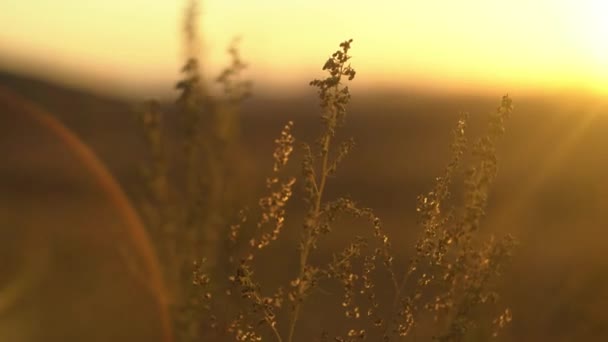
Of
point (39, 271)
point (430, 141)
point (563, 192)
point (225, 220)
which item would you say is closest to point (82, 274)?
point (39, 271)

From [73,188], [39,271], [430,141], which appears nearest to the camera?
[39,271]

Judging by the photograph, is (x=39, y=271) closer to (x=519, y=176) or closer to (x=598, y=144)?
(x=519, y=176)

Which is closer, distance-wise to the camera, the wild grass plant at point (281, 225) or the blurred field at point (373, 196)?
the wild grass plant at point (281, 225)

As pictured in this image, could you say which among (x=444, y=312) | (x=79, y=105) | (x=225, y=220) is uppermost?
(x=79, y=105)

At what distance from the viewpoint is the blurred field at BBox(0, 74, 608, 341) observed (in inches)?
293

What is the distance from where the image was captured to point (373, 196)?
17.6 m

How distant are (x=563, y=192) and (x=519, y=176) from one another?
5.76ft

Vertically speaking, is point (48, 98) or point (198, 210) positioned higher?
point (48, 98)

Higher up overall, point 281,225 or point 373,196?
point 373,196

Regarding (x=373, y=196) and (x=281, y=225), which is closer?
(x=281, y=225)

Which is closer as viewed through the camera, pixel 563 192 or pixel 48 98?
pixel 563 192

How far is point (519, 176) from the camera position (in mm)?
18531

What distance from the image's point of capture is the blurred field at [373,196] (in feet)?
24.4

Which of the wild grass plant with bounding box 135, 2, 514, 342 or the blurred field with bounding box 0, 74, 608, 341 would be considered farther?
the blurred field with bounding box 0, 74, 608, 341
